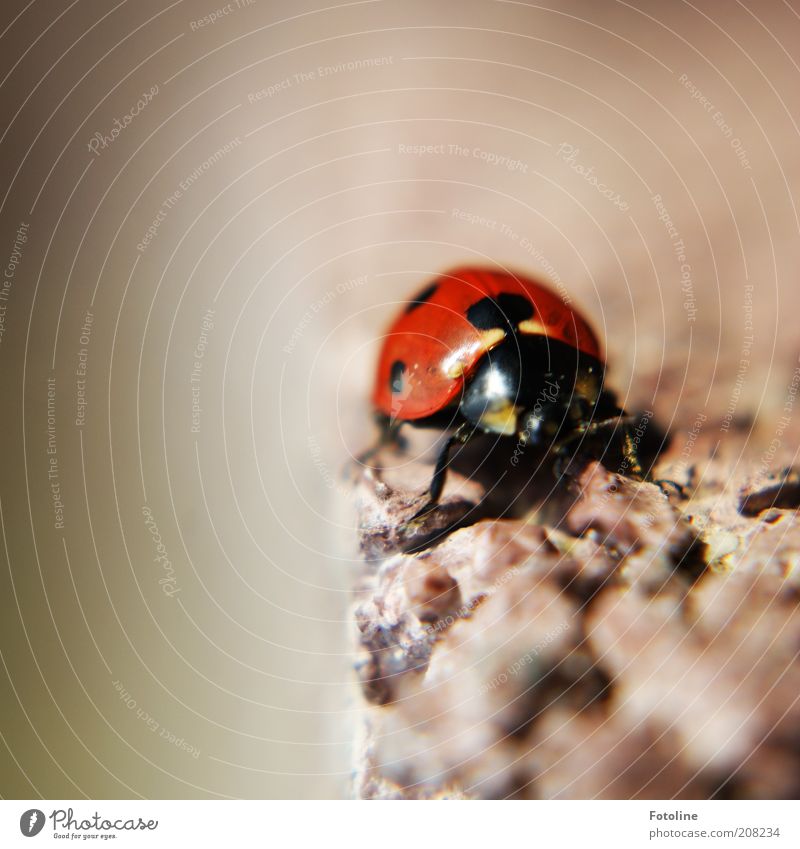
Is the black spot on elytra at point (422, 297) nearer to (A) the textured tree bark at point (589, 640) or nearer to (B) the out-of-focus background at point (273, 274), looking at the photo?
(B) the out-of-focus background at point (273, 274)

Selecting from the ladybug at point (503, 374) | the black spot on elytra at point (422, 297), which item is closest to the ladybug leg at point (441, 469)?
the ladybug at point (503, 374)

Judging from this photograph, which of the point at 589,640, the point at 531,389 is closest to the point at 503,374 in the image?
the point at 531,389

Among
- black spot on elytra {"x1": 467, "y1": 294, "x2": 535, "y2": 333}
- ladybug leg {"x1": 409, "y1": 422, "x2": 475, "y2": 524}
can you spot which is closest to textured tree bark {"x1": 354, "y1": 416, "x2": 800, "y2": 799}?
ladybug leg {"x1": 409, "y1": 422, "x2": 475, "y2": 524}

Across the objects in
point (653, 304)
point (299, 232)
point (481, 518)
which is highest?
point (299, 232)

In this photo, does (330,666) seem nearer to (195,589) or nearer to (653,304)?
(195,589)

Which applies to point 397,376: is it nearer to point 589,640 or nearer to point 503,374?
point 503,374

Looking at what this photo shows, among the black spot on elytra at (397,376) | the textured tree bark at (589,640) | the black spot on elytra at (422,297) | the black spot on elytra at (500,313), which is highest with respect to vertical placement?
the black spot on elytra at (422,297)
